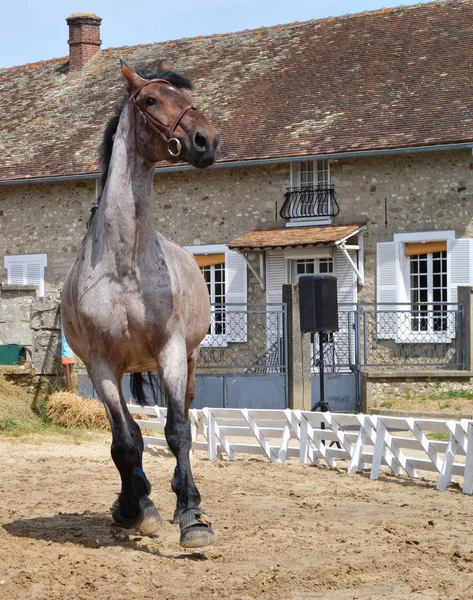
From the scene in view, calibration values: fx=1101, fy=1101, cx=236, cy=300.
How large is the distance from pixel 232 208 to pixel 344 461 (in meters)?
12.9

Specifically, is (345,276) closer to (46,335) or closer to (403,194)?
(403,194)

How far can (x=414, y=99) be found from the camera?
954 inches

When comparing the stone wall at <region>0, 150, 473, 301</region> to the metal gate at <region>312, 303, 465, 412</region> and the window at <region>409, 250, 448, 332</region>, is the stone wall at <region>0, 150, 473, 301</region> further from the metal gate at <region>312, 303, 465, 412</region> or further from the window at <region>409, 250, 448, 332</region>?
the metal gate at <region>312, 303, 465, 412</region>

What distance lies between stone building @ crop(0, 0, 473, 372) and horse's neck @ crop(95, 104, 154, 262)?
613 inches

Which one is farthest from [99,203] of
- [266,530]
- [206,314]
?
[266,530]

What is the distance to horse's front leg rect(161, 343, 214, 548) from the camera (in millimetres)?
7039

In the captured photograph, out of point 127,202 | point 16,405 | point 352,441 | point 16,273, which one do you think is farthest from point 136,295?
point 16,273

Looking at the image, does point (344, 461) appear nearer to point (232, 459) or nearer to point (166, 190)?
point (232, 459)

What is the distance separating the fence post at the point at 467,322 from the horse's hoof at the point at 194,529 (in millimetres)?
15094

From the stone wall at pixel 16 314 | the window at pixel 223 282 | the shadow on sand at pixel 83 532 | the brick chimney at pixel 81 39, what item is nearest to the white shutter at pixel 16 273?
the window at pixel 223 282

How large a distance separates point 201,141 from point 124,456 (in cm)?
225

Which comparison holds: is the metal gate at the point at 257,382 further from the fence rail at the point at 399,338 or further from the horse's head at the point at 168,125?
the horse's head at the point at 168,125

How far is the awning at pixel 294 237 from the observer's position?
23.2 metres

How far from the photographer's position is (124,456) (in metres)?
7.57
